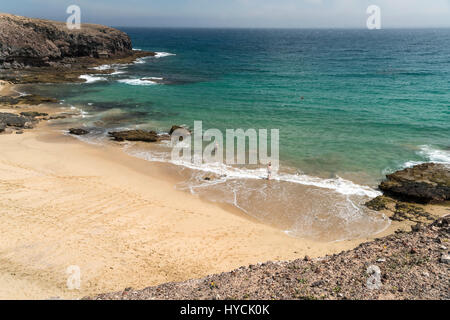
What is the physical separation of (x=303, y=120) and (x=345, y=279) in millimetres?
25363

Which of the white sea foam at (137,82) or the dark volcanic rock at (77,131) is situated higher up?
the white sea foam at (137,82)

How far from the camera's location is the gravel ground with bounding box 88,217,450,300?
28.1 feet

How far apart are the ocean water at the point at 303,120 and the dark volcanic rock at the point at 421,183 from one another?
4.05 ft

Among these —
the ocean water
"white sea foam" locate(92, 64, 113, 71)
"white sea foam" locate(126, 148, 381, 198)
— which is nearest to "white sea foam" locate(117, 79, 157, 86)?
the ocean water

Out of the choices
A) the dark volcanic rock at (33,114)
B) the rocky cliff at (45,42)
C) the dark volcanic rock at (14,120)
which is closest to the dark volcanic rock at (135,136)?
the dark volcanic rock at (14,120)

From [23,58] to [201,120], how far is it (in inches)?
1753

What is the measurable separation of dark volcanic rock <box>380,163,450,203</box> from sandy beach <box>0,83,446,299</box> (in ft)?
10.7

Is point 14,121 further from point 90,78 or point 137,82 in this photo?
point 90,78

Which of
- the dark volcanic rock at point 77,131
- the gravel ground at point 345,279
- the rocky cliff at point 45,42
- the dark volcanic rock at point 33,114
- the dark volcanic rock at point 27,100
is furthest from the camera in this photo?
the rocky cliff at point 45,42

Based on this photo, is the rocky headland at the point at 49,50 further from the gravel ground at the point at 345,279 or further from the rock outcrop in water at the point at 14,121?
the gravel ground at the point at 345,279

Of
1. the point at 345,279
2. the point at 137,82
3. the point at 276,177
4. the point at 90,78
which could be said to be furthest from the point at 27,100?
the point at 345,279

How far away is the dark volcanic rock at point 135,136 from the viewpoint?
27500 millimetres
